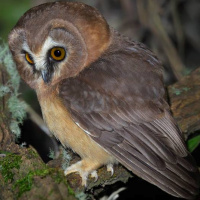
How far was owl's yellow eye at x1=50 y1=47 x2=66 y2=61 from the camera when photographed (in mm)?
3774

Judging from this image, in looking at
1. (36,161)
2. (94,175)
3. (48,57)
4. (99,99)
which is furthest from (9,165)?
(48,57)

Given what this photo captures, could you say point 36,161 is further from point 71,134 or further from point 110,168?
point 110,168

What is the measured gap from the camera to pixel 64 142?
3785 mm

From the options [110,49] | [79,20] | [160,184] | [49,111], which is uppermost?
[79,20]

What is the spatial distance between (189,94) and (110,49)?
1.01m

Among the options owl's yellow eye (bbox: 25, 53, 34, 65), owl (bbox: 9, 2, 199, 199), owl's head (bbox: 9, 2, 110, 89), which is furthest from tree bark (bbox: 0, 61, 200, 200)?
owl's head (bbox: 9, 2, 110, 89)

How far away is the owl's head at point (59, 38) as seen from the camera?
3727 mm

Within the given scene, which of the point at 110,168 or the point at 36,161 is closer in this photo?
the point at 36,161

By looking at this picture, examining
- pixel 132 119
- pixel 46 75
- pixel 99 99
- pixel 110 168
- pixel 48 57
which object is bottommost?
pixel 110 168

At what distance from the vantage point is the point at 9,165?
3320 mm

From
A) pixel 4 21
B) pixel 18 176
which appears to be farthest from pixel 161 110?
pixel 4 21

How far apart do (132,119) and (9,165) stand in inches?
41.7

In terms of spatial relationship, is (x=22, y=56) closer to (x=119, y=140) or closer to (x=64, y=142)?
(x=64, y=142)

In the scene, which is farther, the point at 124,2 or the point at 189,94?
the point at 124,2
